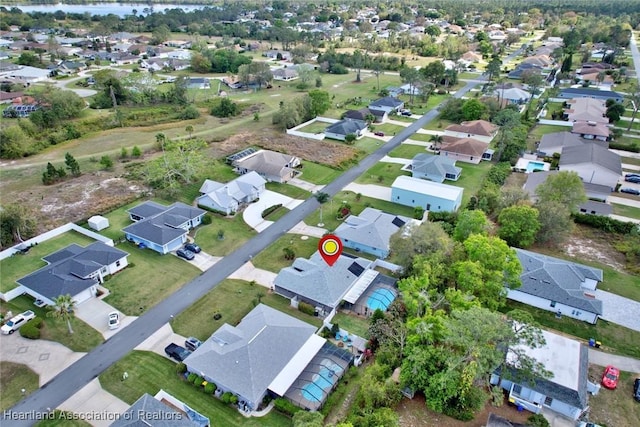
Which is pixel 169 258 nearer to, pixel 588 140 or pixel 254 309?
pixel 254 309

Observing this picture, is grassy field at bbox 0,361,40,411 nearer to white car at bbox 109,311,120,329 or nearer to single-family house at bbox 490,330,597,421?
white car at bbox 109,311,120,329

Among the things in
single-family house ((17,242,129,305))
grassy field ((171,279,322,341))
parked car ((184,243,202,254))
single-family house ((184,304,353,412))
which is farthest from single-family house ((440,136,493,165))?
single-family house ((17,242,129,305))

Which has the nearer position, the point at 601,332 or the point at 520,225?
the point at 601,332

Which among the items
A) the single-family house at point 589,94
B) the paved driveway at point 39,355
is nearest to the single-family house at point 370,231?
the paved driveway at point 39,355

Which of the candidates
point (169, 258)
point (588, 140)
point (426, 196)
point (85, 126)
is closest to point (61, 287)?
point (169, 258)

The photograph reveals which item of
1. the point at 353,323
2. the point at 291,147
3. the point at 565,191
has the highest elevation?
the point at 565,191

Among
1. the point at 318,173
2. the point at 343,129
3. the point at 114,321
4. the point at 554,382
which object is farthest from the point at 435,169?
the point at 114,321

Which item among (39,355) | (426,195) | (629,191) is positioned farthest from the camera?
(629,191)

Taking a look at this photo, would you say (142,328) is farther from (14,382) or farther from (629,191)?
(629,191)
